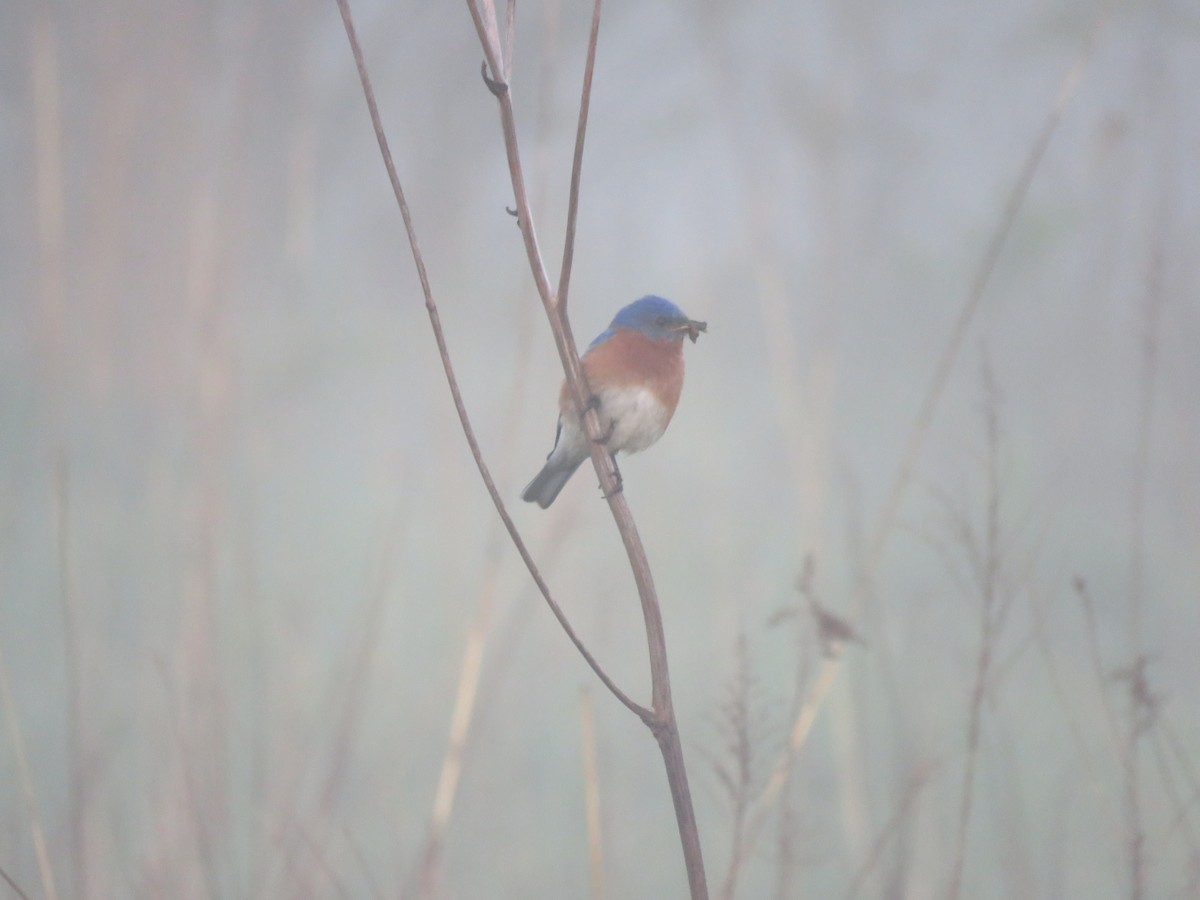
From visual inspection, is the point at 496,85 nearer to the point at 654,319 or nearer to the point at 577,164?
the point at 577,164

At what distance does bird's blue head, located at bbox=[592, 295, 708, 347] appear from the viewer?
72 centimetres

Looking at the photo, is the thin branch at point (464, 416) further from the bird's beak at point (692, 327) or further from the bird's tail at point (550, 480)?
the bird's tail at point (550, 480)

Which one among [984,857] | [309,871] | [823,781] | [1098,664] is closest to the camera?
[1098,664]

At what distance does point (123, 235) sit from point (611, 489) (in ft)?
6.49

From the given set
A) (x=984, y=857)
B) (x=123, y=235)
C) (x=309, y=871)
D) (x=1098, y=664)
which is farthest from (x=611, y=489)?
(x=123, y=235)

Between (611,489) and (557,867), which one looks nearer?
(611,489)

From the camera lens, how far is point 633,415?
848mm

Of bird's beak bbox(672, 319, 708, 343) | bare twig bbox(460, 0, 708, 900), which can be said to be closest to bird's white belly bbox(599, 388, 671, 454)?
bird's beak bbox(672, 319, 708, 343)

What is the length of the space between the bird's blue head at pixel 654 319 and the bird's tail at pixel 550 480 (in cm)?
23

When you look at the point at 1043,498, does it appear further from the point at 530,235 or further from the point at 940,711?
the point at 530,235

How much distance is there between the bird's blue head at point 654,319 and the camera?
0.72 m

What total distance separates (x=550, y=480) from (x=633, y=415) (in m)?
0.31

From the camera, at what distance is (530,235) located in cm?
48

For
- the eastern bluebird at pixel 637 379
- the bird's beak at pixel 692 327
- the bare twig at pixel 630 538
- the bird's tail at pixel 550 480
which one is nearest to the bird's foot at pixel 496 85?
the bare twig at pixel 630 538
